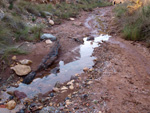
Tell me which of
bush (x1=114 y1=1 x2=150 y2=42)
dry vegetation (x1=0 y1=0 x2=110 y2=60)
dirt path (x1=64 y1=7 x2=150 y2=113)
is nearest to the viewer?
dirt path (x1=64 y1=7 x2=150 y2=113)

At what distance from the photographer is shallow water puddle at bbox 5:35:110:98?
3.53 m

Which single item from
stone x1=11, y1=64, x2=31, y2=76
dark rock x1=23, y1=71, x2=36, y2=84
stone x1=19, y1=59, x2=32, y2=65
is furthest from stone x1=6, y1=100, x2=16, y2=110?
stone x1=19, y1=59, x2=32, y2=65

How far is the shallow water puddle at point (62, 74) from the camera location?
3.53 metres

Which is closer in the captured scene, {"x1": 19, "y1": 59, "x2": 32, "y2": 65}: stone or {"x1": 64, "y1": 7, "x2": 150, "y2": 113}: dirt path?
{"x1": 64, "y1": 7, "x2": 150, "y2": 113}: dirt path

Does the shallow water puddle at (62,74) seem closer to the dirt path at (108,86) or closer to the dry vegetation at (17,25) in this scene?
the dirt path at (108,86)

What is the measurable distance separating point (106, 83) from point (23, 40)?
375cm

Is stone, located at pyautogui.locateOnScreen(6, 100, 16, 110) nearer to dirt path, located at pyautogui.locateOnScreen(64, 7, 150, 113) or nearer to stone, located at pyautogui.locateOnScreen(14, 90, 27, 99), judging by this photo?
stone, located at pyautogui.locateOnScreen(14, 90, 27, 99)

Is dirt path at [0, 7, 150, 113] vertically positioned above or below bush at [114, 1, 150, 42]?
below

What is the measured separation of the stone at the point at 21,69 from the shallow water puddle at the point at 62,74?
1.14 feet

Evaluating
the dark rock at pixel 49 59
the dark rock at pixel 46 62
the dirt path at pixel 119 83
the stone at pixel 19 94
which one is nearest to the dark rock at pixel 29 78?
the dark rock at pixel 46 62

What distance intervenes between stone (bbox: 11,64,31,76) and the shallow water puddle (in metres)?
0.35

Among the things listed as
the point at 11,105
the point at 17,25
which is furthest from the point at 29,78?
the point at 17,25

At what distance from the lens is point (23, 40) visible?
5.76m

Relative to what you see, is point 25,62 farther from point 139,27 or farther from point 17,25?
point 139,27
